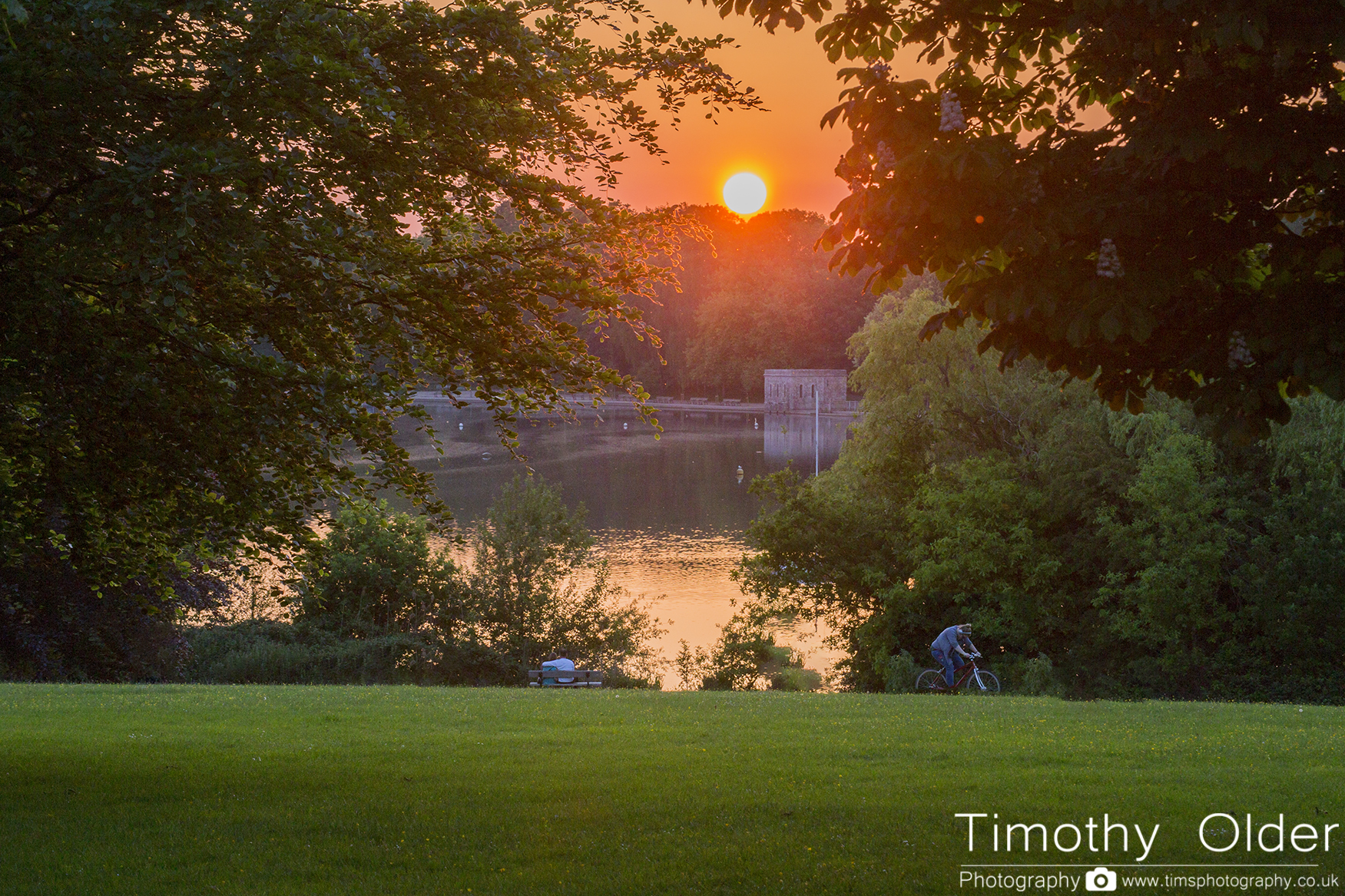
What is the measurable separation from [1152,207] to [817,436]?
221 ft

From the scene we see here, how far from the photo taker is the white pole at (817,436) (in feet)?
199

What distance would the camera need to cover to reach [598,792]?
7.25 metres

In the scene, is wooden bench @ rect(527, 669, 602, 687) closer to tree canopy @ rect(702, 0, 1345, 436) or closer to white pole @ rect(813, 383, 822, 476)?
white pole @ rect(813, 383, 822, 476)

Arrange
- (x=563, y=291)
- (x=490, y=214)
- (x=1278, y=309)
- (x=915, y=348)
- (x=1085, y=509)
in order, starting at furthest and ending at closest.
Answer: (x=915, y=348) < (x=1085, y=509) < (x=490, y=214) < (x=563, y=291) < (x=1278, y=309)

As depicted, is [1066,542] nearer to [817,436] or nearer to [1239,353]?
[1239,353]

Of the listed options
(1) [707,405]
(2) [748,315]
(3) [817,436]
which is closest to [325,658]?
(3) [817,436]

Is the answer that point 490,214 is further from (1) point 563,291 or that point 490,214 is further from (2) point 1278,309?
(2) point 1278,309

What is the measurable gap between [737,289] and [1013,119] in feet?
349

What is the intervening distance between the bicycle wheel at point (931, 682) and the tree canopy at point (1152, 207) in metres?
16.2

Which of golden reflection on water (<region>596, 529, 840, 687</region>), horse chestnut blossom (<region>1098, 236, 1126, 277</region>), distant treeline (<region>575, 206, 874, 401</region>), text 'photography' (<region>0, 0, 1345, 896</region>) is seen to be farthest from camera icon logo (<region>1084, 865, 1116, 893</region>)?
distant treeline (<region>575, 206, 874, 401</region>)

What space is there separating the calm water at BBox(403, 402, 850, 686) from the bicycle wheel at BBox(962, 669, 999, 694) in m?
6.97

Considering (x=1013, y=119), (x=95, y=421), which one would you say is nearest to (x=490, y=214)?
(x=95, y=421)

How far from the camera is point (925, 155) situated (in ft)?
15.4

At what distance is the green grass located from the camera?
18.3 feet
